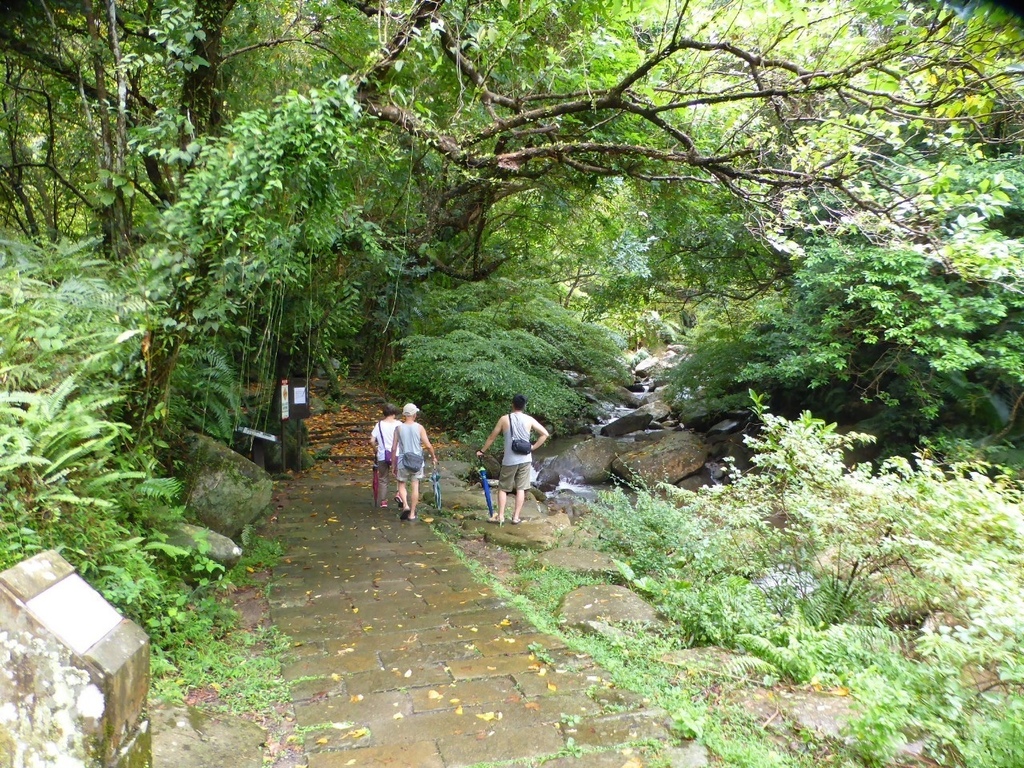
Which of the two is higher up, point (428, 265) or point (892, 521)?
point (428, 265)

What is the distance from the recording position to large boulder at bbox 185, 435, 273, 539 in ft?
19.4

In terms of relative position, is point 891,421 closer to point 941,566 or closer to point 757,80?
point 757,80

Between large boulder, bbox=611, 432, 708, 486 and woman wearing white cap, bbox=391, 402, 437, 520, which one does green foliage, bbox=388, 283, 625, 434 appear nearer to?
large boulder, bbox=611, 432, 708, 486

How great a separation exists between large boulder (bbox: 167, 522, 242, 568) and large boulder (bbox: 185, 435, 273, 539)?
58 centimetres

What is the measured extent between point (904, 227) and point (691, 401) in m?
10.3

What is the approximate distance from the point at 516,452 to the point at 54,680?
5890 mm

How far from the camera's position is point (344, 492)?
952 cm

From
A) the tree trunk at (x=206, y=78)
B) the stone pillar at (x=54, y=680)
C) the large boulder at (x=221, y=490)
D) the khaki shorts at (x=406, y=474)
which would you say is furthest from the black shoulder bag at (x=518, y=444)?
the stone pillar at (x=54, y=680)

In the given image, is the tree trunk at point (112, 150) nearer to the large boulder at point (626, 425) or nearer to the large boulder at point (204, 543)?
the large boulder at point (204, 543)

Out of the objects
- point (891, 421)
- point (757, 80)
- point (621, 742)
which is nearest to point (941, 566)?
point (621, 742)

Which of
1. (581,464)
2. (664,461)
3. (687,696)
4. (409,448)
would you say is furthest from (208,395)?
(664,461)

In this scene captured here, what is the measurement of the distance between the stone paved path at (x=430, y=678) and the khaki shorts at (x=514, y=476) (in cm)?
154

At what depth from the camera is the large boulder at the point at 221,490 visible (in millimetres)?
5914

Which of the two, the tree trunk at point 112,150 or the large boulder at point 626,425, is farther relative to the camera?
the large boulder at point 626,425
